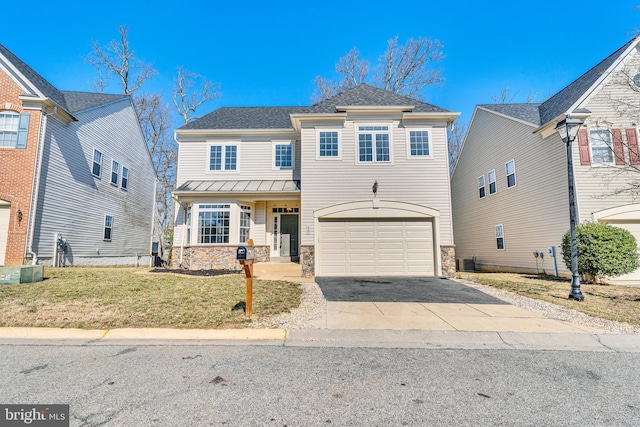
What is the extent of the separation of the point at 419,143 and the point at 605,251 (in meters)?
6.83

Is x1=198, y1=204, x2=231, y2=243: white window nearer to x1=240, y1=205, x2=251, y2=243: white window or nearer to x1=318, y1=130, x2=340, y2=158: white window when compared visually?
x1=240, y1=205, x2=251, y2=243: white window

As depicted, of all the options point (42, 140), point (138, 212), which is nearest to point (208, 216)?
point (42, 140)

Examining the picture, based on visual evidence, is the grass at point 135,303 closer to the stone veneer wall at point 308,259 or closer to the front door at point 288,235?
the stone veneer wall at point 308,259

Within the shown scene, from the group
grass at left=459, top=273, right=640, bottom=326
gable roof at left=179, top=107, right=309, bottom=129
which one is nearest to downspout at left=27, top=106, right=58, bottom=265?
gable roof at left=179, top=107, right=309, bottom=129

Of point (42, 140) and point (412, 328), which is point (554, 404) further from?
point (42, 140)

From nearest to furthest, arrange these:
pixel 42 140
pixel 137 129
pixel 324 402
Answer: pixel 324 402 < pixel 42 140 < pixel 137 129

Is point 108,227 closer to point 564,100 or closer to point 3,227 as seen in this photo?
point 3,227

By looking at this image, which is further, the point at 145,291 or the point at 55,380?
the point at 145,291

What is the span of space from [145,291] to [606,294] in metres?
11.4

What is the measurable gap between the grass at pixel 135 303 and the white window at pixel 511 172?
38.7 ft

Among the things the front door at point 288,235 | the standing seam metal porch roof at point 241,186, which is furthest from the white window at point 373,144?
the front door at point 288,235

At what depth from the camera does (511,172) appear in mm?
14484

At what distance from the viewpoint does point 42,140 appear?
11.2 m

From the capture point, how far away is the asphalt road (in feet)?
8.21
